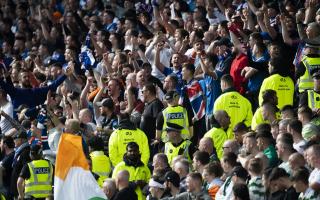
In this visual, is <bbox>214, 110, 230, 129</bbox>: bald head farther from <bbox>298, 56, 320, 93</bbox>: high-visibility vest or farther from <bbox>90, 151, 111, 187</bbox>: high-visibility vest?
<bbox>90, 151, 111, 187</bbox>: high-visibility vest

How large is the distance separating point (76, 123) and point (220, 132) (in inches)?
96.1

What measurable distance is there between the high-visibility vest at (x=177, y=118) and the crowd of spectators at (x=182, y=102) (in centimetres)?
2

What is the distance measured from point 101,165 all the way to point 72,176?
3631 mm

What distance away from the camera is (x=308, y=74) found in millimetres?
20547

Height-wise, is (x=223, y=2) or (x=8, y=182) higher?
(x=223, y=2)

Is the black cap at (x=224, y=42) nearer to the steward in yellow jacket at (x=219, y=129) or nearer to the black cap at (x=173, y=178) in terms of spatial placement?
the steward in yellow jacket at (x=219, y=129)

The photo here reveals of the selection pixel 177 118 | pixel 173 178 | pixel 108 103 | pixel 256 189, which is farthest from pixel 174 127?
pixel 256 189

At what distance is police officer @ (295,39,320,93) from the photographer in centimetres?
2047

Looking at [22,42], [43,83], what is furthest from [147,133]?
[22,42]

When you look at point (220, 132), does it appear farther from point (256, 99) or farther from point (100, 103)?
point (100, 103)

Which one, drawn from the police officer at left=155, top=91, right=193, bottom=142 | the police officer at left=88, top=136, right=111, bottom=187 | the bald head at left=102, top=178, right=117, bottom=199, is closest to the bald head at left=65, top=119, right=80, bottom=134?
the police officer at left=88, top=136, right=111, bottom=187

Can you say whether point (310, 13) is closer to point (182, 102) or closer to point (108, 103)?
point (182, 102)

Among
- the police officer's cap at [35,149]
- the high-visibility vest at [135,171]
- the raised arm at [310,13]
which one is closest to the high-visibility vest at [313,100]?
the high-visibility vest at [135,171]

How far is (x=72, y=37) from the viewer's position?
89.9ft
